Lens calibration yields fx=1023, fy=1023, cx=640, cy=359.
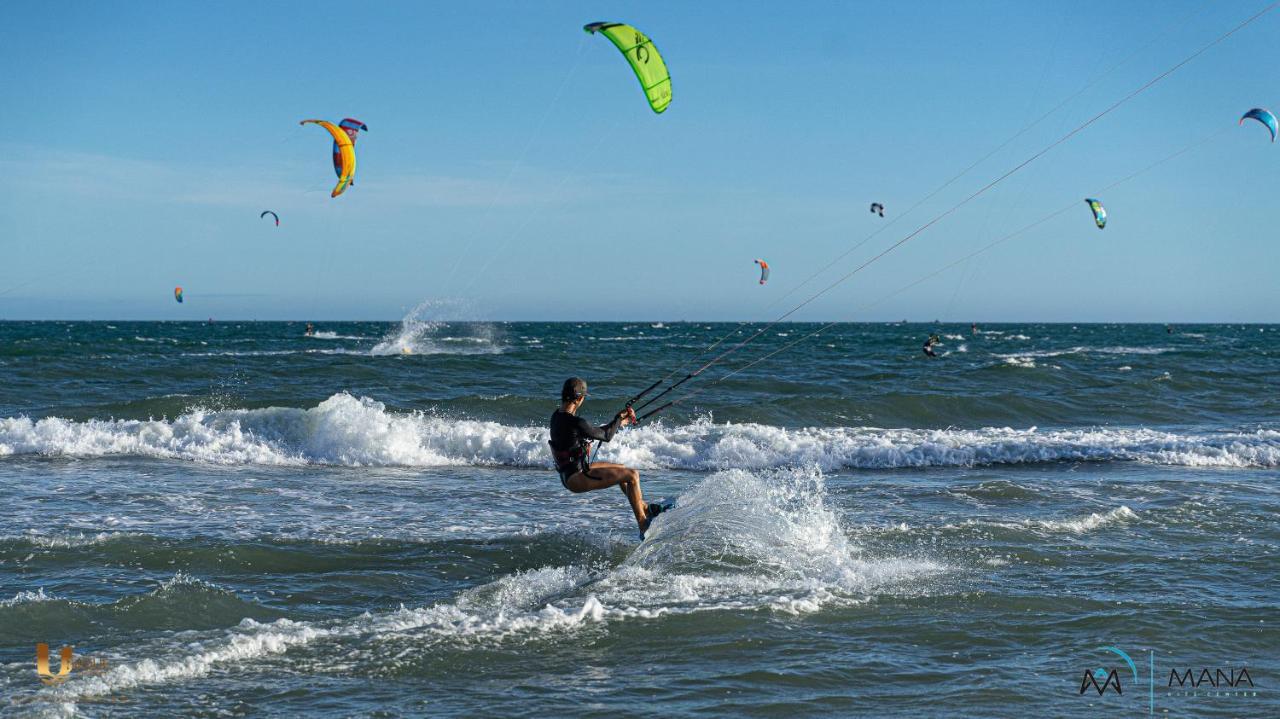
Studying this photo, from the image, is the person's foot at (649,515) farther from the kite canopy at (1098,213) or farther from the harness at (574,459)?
the kite canopy at (1098,213)

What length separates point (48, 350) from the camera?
36406 mm

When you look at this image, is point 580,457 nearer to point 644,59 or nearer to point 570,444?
point 570,444

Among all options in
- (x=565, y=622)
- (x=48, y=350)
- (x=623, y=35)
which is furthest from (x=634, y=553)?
(x=48, y=350)

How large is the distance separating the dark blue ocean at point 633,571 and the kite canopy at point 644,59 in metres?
4.30

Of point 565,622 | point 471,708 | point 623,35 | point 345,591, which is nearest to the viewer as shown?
point 471,708

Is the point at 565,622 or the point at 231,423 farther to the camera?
the point at 231,423

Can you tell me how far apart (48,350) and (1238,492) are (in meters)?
37.4

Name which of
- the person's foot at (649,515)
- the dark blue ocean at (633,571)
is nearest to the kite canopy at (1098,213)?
the dark blue ocean at (633,571)

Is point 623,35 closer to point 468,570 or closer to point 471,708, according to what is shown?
point 468,570

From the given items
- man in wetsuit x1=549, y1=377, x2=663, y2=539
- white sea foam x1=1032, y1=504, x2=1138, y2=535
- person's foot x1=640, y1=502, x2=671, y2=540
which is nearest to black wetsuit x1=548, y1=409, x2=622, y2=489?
man in wetsuit x1=549, y1=377, x2=663, y2=539

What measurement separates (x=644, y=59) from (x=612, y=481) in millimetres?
5015

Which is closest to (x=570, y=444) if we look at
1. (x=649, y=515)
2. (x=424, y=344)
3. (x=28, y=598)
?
(x=649, y=515)

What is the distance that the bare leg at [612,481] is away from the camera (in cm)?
817

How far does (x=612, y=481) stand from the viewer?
8.25m
